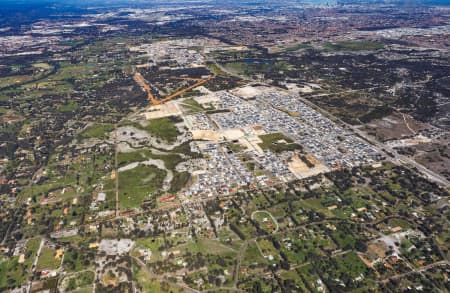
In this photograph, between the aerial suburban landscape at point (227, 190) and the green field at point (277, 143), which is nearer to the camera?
the aerial suburban landscape at point (227, 190)

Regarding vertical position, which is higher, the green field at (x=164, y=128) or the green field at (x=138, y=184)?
the green field at (x=164, y=128)

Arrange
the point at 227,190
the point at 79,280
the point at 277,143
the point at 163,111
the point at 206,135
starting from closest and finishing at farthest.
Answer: the point at 79,280 < the point at 227,190 < the point at 277,143 < the point at 206,135 < the point at 163,111

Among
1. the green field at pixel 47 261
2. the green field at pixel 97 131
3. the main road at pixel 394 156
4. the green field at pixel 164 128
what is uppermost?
the main road at pixel 394 156

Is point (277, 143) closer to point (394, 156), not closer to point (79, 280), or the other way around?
point (394, 156)

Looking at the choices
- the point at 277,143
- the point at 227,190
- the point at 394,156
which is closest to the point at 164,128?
the point at 277,143

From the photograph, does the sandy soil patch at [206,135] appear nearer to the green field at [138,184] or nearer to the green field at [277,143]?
the green field at [277,143]

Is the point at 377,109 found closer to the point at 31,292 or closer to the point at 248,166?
the point at 248,166

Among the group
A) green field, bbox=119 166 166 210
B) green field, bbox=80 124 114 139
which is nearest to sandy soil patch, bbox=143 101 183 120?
green field, bbox=80 124 114 139

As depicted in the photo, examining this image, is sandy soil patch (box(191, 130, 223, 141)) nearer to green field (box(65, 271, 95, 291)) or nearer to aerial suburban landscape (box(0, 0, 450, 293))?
aerial suburban landscape (box(0, 0, 450, 293))

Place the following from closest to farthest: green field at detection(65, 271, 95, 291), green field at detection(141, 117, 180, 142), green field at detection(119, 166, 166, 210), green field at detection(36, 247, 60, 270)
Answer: green field at detection(65, 271, 95, 291)
green field at detection(36, 247, 60, 270)
green field at detection(119, 166, 166, 210)
green field at detection(141, 117, 180, 142)

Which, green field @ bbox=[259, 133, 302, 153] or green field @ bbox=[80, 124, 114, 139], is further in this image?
green field @ bbox=[80, 124, 114, 139]

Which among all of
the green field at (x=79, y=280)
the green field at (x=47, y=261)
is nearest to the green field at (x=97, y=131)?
the green field at (x=47, y=261)
